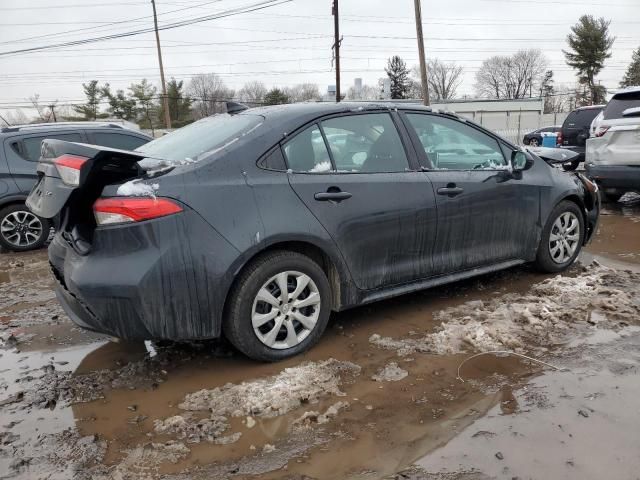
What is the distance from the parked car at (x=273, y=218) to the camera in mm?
2975

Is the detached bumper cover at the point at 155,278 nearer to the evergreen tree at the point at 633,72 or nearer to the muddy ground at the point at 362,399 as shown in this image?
the muddy ground at the point at 362,399

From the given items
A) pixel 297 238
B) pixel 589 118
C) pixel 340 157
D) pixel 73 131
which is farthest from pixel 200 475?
pixel 589 118

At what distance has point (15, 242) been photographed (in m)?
7.27

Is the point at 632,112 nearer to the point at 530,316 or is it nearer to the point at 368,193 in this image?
the point at 530,316

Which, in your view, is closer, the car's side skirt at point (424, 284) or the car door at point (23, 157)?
the car's side skirt at point (424, 284)

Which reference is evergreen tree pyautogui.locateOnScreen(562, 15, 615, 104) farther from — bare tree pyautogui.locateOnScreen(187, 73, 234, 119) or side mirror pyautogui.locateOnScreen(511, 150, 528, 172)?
side mirror pyautogui.locateOnScreen(511, 150, 528, 172)

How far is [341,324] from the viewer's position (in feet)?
13.4

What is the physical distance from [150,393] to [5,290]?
3.18 meters

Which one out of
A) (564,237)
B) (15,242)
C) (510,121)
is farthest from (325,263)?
(510,121)

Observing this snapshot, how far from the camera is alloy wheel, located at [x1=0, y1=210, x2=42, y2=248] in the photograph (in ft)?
23.6

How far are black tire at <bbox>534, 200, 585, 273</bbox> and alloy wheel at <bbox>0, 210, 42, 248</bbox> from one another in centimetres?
627

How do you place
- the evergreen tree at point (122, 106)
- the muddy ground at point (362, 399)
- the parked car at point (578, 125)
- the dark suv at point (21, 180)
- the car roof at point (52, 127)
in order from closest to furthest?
1. the muddy ground at point (362, 399)
2. the dark suv at point (21, 180)
3. the car roof at point (52, 127)
4. the parked car at point (578, 125)
5. the evergreen tree at point (122, 106)

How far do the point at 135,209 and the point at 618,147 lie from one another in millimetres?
7159

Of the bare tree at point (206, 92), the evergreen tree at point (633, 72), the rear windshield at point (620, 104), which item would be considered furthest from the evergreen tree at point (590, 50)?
the rear windshield at point (620, 104)
